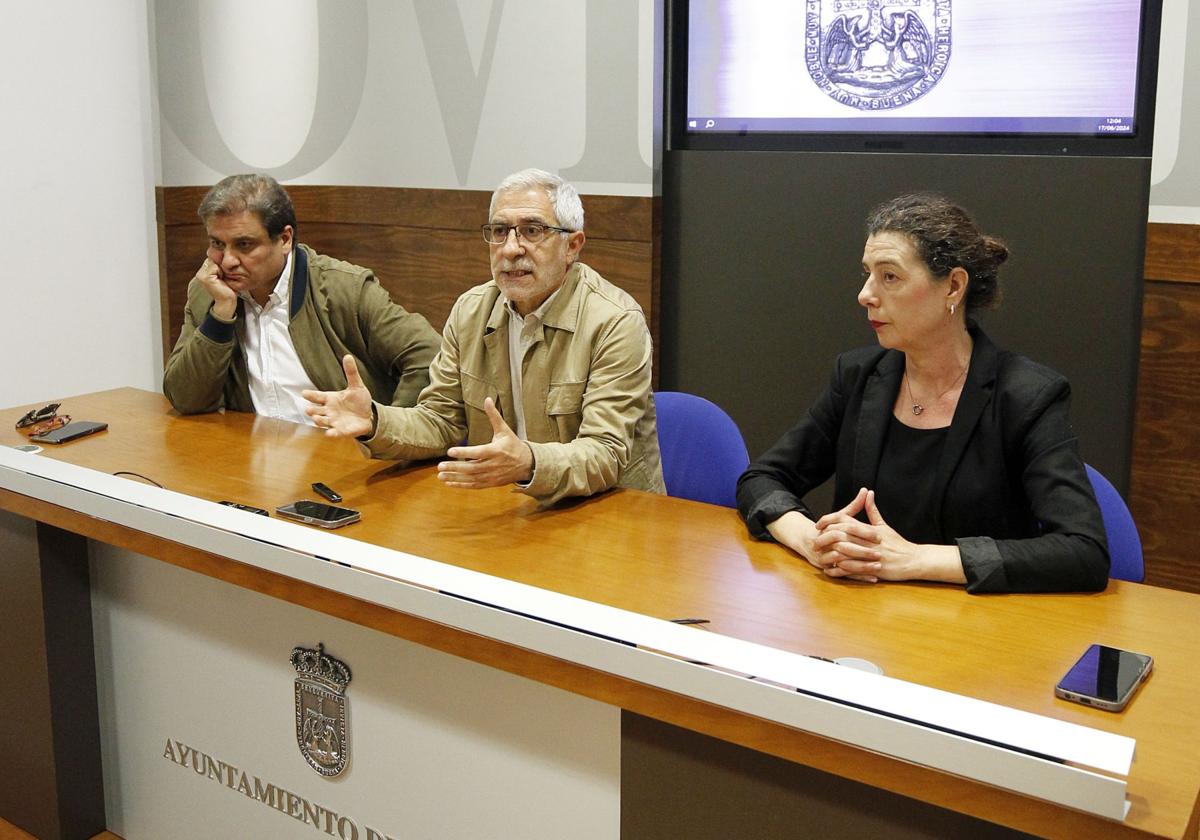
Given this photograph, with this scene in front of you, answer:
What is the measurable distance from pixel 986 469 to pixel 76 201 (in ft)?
12.2

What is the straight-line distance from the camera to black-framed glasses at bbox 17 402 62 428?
282cm

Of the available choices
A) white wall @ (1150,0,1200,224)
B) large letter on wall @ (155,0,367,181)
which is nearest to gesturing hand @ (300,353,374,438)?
white wall @ (1150,0,1200,224)

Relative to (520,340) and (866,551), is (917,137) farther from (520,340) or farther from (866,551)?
(866,551)

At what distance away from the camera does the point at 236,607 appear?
2.20 metres

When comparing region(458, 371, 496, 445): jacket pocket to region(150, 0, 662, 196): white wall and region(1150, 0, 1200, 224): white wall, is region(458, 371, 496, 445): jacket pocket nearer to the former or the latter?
region(150, 0, 662, 196): white wall

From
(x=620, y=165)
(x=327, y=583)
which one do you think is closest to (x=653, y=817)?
(x=327, y=583)

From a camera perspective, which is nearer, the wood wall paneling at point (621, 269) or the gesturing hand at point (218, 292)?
the gesturing hand at point (218, 292)

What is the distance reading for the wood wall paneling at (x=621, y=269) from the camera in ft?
10.1

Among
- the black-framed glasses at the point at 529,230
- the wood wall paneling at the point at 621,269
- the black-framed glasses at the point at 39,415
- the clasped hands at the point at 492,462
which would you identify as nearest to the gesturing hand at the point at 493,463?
the clasped hands at the point at 492,462

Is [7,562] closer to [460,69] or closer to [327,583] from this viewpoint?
[327,583]

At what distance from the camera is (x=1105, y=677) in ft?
4.75

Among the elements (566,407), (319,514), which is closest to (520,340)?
(566,407)

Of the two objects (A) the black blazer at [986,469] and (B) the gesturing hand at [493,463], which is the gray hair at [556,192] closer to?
(B) the gesturing hand at [493,463]

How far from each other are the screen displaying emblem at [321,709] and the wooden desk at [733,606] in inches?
6.6
